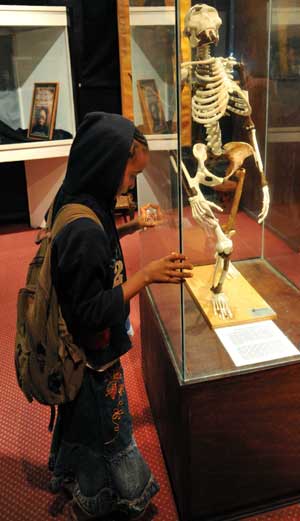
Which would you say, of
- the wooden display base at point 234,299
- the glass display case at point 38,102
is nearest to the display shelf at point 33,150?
the glass display case at point 38,102

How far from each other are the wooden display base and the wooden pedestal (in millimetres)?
144

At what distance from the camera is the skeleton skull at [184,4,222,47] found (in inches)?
69.4

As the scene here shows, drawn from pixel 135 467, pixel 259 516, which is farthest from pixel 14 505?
pixel 259 516

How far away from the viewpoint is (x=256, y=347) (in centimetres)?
166

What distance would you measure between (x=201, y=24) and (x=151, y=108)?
0.34 m

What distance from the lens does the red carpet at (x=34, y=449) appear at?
5.66ft

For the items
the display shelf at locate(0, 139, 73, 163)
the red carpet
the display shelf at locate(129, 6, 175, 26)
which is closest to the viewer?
the display shelf at locate(129, 6, 175, 26)

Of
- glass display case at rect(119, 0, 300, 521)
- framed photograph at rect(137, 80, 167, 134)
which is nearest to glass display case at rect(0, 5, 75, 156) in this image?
glass display case at rect(119, 0, 300, 521)

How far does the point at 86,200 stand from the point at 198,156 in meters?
0.76

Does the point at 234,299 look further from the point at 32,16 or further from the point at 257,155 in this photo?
the point at 32,16

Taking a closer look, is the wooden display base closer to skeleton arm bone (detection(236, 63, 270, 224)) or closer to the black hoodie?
skeleton arm bone (detection(236, 63, 270, 224))

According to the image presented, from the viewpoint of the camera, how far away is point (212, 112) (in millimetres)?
1849

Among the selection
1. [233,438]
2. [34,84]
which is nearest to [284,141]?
[233,438]

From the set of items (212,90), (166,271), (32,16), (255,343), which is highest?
(32,16)
